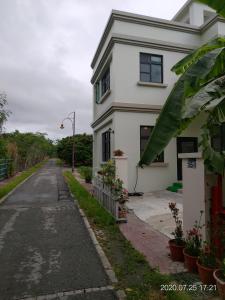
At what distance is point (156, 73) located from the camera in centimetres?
1352

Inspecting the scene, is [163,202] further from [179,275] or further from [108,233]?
[179,275]

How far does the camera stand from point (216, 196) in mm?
4324

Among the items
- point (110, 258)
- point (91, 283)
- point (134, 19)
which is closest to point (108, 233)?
point (110, 258)

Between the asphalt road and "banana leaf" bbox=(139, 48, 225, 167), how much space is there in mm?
2383

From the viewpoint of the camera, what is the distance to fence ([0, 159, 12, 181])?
21156 mm

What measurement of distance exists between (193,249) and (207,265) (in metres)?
0.53

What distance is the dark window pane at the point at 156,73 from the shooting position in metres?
13.4

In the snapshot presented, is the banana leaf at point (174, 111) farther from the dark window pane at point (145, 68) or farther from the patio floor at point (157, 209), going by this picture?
the dark window pane at point (145, 68)

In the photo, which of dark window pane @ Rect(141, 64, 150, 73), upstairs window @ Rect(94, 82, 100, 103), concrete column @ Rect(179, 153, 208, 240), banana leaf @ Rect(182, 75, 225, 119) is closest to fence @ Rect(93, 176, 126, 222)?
concrete column @ Rect(179, 153, 208, 240)

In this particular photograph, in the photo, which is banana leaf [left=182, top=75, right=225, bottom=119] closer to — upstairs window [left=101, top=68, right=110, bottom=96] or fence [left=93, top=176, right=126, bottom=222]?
fence [left=93, top=176, right=126, bottom=222]

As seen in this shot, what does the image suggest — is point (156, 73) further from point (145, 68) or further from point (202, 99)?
point (202, 99)

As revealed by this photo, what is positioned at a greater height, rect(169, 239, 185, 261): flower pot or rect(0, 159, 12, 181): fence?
rect(0, 159, 12, 181): fence

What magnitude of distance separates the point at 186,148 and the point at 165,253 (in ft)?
30.2

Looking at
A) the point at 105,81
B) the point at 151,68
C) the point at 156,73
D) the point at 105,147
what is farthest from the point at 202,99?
the point at 105,81
